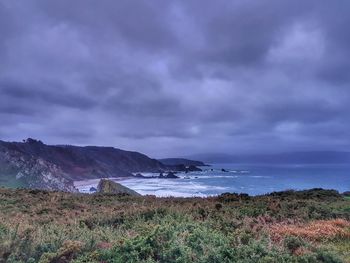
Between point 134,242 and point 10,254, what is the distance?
7.44 feet

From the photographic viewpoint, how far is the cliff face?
3260 inches

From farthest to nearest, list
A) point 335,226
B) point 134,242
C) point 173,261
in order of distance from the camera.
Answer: point 335,226 → point 134,242 → point 173,261

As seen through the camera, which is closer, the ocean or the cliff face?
the ocean

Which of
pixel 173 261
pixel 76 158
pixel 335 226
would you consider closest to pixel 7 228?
pixel 173 261

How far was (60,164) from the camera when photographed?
128 metres

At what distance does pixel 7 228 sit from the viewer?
9766 millimetres

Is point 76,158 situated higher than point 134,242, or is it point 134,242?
point 76,158

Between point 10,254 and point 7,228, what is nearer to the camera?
point 10,254

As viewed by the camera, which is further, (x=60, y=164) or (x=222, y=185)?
(x=60, y=164)

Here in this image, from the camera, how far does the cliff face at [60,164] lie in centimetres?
8281

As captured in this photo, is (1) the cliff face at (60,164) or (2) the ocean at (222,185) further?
(1) the cliff face at (60,164)

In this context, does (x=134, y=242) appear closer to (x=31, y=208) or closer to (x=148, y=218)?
(x=148, y=218)

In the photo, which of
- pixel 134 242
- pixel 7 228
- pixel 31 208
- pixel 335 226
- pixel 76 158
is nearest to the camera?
pixel 134 242

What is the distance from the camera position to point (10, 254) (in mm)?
7629
